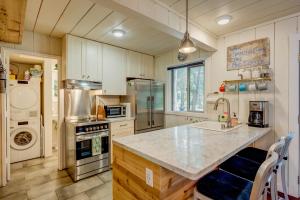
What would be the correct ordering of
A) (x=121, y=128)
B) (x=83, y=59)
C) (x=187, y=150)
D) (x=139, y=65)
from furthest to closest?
1. (x=139, y=65)
2. (x=121, y=128)
3. (x=83, y=59)
4. (x=187, y=150)

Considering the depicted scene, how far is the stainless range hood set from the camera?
280cm

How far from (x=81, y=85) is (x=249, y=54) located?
9.41ft

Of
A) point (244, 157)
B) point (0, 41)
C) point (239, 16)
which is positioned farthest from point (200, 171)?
point (0, 41)

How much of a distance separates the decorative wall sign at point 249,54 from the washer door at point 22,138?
168 inches

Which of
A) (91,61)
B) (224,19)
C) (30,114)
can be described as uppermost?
(224,19)

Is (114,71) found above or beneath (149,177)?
above

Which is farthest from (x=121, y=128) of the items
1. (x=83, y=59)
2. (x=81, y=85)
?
(x=83, y=59)

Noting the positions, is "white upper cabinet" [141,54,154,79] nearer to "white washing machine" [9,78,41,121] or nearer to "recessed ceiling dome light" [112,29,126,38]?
"recessed ceiling dome light" [112,29,126,38]

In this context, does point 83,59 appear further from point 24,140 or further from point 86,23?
point 24,140

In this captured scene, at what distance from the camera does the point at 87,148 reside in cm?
276

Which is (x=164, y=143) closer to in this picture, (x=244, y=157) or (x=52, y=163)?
(x=244, y=157)

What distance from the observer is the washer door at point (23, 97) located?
3.40 meters

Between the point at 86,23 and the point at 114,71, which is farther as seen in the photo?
the point at 114,71

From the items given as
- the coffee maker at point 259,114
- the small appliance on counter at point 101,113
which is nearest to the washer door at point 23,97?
the small appliance on counter at point 101,113
